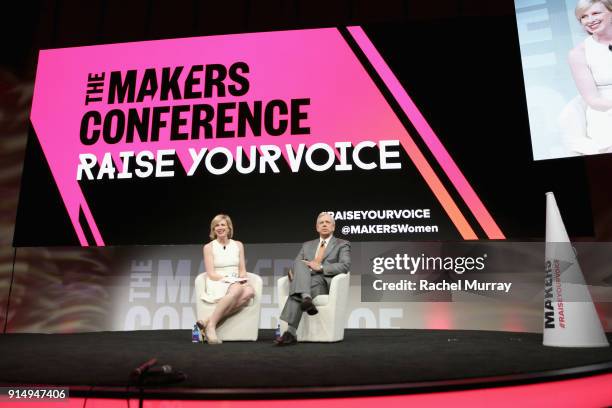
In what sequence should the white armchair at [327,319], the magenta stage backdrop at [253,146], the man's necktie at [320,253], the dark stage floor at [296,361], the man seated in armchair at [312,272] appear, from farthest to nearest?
1. the magenta stage backdrop at [253,146]
2. the man's necktie at [320,253]
3. the white armchair at [327,319]
4. the man seated in armchair at [312,272]
5. the dark stage floor at [296,361]

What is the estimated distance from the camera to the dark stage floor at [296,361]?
178 cm

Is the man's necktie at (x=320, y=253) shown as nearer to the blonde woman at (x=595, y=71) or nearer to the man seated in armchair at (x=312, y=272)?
the man seated in armchair at (x=312, y=272)

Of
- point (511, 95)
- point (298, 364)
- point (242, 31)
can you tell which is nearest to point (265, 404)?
point (298, 364)

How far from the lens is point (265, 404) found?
5.19 ft

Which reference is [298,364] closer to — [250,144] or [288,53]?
[250,144]

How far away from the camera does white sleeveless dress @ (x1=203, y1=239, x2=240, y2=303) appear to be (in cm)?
335

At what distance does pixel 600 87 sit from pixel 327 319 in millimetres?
3018

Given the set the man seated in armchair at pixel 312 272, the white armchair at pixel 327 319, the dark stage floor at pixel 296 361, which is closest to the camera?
the dark stage floor at pixel 296 361

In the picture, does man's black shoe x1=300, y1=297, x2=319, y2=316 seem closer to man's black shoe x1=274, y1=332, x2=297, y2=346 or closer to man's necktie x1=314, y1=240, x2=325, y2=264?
man's black shoe x1=274, y1=332, x2=297, y2=346

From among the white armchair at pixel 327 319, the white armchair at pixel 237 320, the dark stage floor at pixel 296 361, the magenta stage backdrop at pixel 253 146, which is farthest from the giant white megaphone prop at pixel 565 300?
the white armchair at pixel 237 320

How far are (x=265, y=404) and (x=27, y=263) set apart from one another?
14.8 ft

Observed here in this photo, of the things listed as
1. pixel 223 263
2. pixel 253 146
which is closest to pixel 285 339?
pixel 223 263

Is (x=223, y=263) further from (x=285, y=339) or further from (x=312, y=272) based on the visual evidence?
(x=285, y=339)

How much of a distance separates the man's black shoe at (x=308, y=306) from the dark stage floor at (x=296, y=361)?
211 millimetres
